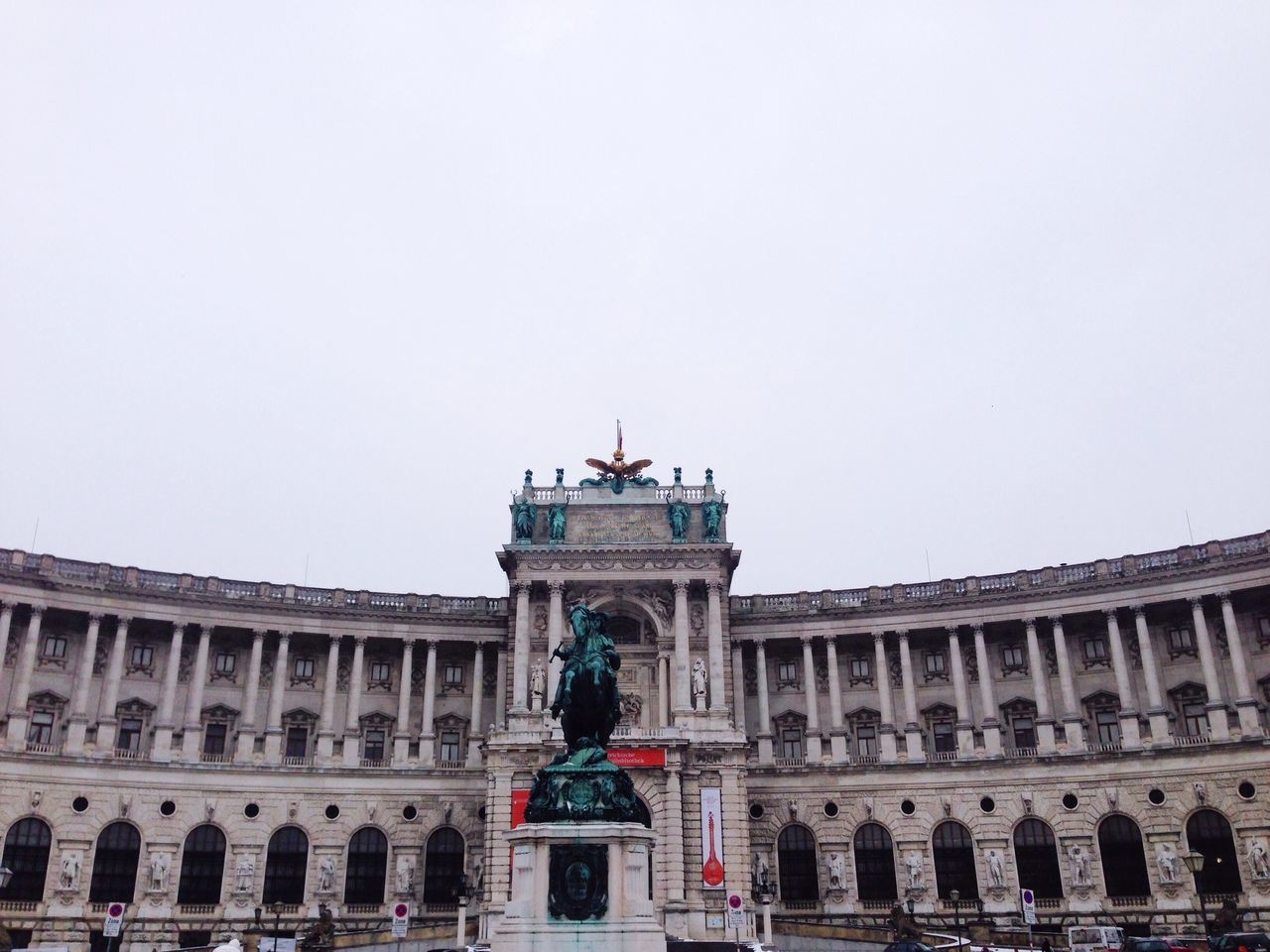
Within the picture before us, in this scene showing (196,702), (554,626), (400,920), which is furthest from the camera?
(554,626)

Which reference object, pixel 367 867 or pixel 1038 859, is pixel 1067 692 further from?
pixel 367 867

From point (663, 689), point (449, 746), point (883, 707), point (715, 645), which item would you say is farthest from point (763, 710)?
point (449, 746)

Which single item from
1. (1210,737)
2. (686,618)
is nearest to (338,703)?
(686,618)

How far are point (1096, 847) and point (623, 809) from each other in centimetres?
4103

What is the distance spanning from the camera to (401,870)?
6081 cm

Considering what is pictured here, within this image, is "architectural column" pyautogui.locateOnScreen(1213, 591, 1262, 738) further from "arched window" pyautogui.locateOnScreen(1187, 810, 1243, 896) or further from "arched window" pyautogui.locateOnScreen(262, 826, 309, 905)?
"arched window" pyautogui.locateOnScreen(262, 826, 309, 905)

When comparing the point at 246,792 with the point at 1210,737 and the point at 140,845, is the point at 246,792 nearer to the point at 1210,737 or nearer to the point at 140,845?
the point at 140,845

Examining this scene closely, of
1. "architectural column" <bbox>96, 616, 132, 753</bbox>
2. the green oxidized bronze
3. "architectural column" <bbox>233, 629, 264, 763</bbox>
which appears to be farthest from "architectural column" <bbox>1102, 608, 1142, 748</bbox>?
"architectural column" <bbox>96, 616, 132, 753</bbox>

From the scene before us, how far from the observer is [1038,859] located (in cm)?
5875

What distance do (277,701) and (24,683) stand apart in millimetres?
13203

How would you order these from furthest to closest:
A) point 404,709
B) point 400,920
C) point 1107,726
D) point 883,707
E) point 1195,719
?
point 404,709 → point 883,707 → point 1107,726 → point 1195,719 → point 400,920

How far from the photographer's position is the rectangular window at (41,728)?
2303 inches

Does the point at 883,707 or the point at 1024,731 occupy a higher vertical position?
the point at 883,707

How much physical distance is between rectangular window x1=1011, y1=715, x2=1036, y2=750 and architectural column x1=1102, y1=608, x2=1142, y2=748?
4.91 m
